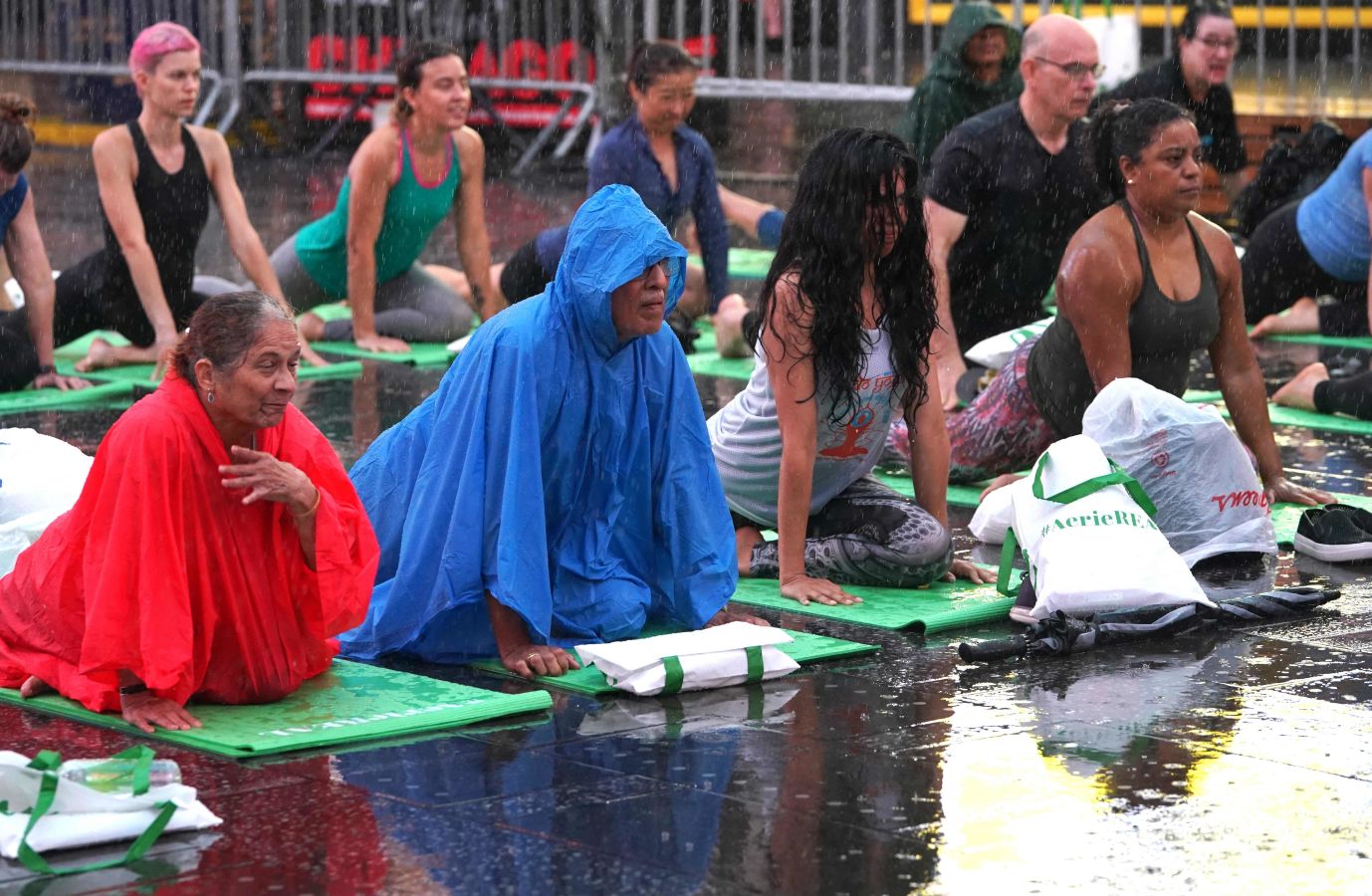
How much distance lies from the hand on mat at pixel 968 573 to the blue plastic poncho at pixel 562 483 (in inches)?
34.6

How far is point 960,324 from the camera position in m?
8.76

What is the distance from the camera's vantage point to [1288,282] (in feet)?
34.1

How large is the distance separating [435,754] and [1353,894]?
1.67 metres

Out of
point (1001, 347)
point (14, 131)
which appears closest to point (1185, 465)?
point (1001, 347)

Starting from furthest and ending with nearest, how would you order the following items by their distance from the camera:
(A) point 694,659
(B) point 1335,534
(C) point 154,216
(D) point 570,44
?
1. (D) point 570,44
2. (C) point 154,216
3. (B) point 1335,534
4. (A) point 694,659

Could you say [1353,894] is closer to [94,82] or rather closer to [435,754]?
[435,754]

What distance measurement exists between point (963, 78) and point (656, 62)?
146cm

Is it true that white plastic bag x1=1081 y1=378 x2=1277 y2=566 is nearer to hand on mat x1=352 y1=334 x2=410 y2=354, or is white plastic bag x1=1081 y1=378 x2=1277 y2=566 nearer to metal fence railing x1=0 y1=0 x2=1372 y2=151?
hand on mat x1=352 y1=334 x2=410 y2=354

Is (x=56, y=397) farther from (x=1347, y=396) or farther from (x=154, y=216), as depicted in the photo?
(x=1347, y=396)

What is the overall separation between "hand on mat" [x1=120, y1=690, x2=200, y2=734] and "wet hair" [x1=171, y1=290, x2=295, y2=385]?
621mm

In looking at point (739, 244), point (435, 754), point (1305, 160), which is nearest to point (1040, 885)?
point (435, 754)

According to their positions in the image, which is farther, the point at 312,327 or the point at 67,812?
the point at 312,327

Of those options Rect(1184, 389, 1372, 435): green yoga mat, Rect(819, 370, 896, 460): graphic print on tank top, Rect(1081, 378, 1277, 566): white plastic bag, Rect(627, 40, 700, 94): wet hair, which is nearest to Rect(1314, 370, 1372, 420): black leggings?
Rect(1184, 389, 1372, 435): green yoga mat

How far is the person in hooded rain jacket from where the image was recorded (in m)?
9.70
